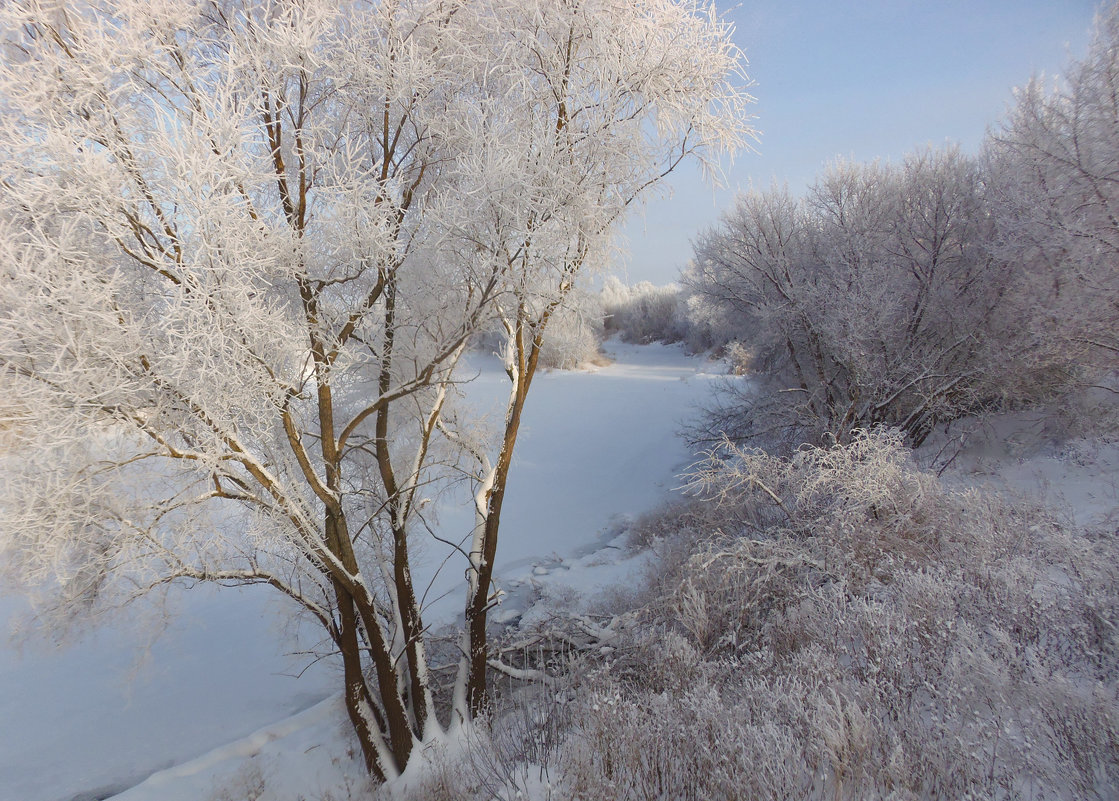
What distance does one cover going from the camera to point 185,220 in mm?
2840

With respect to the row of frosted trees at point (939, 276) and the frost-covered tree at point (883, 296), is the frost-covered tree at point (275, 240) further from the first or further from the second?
the frost-covered tree at point (883, 296)

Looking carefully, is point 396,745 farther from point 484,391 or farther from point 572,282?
point 484,391

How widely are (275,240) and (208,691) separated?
20.7ft

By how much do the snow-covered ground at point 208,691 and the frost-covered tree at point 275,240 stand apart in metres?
1.06

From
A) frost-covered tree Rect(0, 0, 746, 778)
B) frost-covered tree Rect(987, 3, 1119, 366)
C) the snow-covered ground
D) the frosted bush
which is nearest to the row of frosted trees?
frost-covered tree Rect(987, 3, 1119, 366)

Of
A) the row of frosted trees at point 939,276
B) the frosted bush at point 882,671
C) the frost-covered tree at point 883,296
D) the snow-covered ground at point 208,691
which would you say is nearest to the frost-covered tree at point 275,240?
the snow-covered ground at point 208,691

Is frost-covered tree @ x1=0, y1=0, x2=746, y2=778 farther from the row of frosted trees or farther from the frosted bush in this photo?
the row of frosted trees

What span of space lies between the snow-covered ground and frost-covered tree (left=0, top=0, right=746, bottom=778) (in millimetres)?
1055

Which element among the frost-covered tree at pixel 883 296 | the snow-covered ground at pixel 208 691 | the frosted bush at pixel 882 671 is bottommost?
the snow-covered ground at pixel 208 691

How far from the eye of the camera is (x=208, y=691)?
6566 millimetres

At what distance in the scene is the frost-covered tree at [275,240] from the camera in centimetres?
274

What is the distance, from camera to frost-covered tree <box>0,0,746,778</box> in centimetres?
274

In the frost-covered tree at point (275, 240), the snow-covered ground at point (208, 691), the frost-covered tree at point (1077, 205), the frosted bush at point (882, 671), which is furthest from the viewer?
the frost-covered tree at point (1077, 205)

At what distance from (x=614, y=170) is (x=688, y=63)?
950mm
